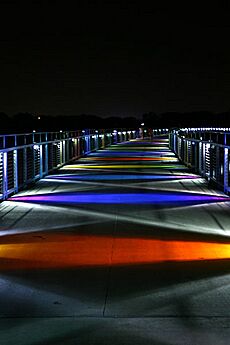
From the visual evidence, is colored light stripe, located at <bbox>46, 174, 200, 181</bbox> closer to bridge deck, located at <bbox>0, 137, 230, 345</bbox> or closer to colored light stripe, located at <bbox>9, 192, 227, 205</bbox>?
colored light stripe, located at <bbox>9, 192, 227, 205</bbox>

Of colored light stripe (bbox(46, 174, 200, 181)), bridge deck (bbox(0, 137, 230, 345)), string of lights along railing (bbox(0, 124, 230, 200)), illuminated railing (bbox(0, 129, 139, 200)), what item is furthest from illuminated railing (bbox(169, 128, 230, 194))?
illuminated railing (bbox(0, 129, 139, 200))

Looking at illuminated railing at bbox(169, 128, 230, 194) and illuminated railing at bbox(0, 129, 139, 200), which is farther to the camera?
illuminated railing at bbox(169, 128, 230, 194)

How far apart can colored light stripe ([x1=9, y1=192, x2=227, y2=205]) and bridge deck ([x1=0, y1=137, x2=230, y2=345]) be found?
1.9 inches

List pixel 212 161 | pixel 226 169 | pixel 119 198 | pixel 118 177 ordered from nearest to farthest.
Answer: pixel 119 198, pixel 226 169, pixel 212 161, pixel 118 177

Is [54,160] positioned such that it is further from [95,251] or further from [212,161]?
[95,251]

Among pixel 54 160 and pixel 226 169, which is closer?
pixel 226 169

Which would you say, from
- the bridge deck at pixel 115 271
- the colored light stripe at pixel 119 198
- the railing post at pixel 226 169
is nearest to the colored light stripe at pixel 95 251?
the bridge deck at pixel 115 271

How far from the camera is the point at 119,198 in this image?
15.9 m

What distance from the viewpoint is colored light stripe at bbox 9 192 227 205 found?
50.1 feet

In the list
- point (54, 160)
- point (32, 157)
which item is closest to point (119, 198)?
point (32, 157)

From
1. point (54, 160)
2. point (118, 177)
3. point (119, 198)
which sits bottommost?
point (119, 198)

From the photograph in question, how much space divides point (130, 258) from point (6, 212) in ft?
18.1

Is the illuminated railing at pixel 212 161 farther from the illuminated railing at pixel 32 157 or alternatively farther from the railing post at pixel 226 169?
the illuminated railing at pixel 32 157

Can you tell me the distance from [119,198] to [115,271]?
8.01 m
